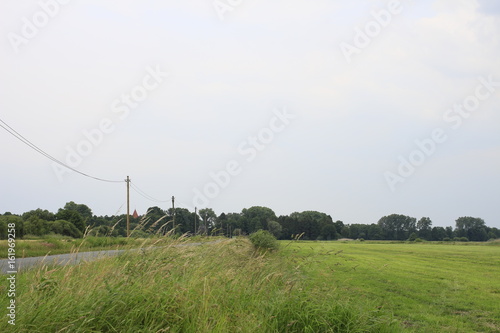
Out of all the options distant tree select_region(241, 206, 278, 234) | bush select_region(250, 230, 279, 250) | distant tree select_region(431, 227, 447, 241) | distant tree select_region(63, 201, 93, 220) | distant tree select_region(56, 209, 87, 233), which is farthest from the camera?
distant tree select_region(431, 227, 447, 241)

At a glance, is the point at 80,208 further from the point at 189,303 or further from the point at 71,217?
the point at 189,303

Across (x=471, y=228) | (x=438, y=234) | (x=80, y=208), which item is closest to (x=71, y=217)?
(x=80, y=208)

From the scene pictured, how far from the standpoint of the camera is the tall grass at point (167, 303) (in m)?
4.60

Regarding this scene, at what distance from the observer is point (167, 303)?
5312 millimetres

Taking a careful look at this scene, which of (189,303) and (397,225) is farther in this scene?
(397,225)

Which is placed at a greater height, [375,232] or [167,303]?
[167,303]

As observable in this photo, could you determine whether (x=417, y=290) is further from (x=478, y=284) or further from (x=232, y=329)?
(x=232, y=329)

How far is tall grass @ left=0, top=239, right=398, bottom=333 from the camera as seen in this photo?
4.60 meters

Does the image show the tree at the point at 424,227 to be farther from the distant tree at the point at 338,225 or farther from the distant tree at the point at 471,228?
the distant tree at the point at 338,225

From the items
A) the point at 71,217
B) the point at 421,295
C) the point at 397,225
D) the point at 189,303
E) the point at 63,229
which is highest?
the point at 71,217

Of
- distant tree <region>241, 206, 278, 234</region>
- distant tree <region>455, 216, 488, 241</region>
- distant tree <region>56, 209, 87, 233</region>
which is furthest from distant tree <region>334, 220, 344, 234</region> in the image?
distant tree <region>56, 209, 87, 233</region>

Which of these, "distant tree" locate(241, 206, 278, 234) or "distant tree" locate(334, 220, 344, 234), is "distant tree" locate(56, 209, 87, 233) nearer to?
"distant tree" locate(241, 206, 278, 234)

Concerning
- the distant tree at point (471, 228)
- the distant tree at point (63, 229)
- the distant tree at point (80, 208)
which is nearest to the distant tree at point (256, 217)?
the distant tree at point (80, 208)

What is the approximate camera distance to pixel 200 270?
23.3 ft
